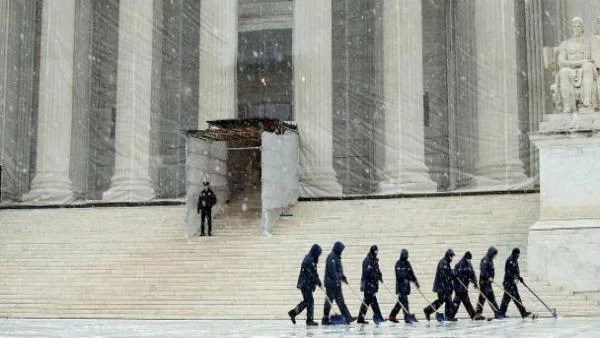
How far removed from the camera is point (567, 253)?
2331cm

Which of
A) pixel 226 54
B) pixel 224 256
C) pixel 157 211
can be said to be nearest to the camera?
pixel 224 256

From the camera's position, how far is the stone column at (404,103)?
117 feet

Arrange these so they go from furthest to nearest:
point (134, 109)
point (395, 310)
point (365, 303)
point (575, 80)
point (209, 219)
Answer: point (134, 109), point (209, 219), point (575, 80), point (395, 310), point (365, 303)

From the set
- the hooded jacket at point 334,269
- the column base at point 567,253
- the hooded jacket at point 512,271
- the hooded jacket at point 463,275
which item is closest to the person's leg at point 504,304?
the hooded jacket at point 512,271

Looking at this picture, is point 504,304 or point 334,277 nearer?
point 334,277

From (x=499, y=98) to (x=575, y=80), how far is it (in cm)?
1051

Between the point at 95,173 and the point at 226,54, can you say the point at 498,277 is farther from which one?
the point at 95,173

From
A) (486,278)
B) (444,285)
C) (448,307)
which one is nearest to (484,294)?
(486,278)

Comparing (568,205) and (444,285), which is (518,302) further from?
(568,205)

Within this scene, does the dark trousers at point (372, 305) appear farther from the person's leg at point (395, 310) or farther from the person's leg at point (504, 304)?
the person's leg at point (504, 304)

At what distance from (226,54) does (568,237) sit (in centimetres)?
1738

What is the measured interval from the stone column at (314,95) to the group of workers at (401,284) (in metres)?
16.2

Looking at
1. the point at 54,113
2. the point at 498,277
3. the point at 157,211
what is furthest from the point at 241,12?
the point at 498,277

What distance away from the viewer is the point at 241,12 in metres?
45.1
